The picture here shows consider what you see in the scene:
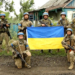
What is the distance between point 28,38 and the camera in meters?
7.59

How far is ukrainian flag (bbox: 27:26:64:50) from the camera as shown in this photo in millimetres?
7570

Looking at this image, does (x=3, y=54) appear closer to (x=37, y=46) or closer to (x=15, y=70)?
(x=37, y=46)

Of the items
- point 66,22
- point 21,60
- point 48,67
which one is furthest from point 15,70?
A: point 66,22

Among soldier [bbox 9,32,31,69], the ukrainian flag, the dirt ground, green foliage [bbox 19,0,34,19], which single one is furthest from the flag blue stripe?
green foliage [bbox 19,0,34,19]

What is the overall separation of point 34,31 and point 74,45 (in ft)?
7.50

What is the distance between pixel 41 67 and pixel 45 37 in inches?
78.9

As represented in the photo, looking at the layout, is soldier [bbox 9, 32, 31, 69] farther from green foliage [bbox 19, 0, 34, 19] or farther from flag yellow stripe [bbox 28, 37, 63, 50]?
green foliage [bbox 19, 0, 34, 19]

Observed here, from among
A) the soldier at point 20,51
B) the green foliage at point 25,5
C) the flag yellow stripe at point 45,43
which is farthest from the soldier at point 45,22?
the green foliage at point 25,5

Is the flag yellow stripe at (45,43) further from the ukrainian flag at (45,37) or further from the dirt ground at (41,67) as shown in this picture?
the dirt ground at (41,67)

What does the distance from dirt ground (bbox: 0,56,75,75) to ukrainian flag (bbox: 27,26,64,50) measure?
67 centimetres

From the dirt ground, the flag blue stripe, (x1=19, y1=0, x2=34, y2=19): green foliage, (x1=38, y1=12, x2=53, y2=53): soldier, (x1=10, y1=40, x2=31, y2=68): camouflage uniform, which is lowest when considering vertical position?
the dirt ground

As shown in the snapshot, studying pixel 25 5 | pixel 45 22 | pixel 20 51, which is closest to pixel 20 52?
pixel 20 51

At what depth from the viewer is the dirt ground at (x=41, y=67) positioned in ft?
17.8

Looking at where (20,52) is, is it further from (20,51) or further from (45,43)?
(45,43)
